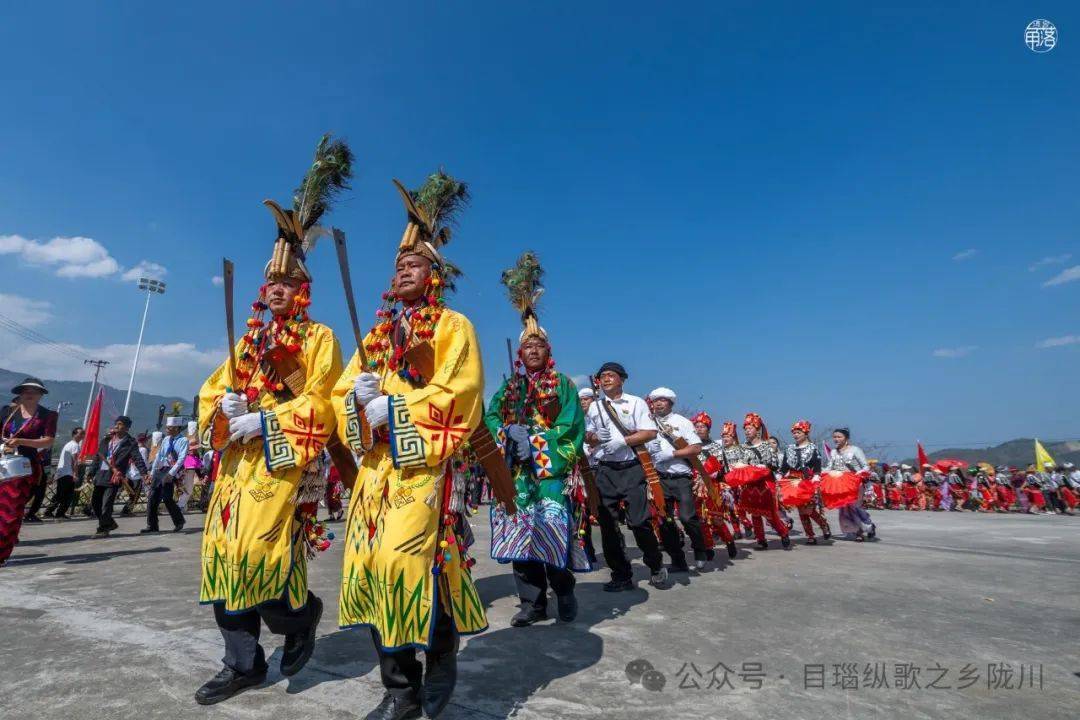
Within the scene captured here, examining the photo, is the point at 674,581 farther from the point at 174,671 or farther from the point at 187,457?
the point at 187,457

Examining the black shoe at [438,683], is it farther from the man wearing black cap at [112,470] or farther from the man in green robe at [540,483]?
the man wearing black cap at [112,470]

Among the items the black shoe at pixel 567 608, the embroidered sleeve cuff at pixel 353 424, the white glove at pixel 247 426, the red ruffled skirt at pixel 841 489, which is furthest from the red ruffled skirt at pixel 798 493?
the white glove at pixel 247 426

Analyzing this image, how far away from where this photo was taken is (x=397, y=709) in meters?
2.35

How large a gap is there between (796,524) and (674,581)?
8.77 m

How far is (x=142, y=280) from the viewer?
110 ft

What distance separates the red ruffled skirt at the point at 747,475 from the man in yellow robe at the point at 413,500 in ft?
20.2

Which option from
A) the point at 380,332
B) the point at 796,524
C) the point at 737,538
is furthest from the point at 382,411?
the point at 796,524

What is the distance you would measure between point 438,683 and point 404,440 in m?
1.06

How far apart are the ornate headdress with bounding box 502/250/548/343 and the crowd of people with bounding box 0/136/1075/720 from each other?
26 mm

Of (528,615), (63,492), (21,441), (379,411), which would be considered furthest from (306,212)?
(63,492)

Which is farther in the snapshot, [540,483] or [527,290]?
[527,290]

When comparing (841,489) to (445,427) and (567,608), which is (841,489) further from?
(445,427)

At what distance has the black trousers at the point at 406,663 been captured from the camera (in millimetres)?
2387

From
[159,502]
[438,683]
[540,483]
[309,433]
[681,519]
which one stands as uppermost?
[309,433]
